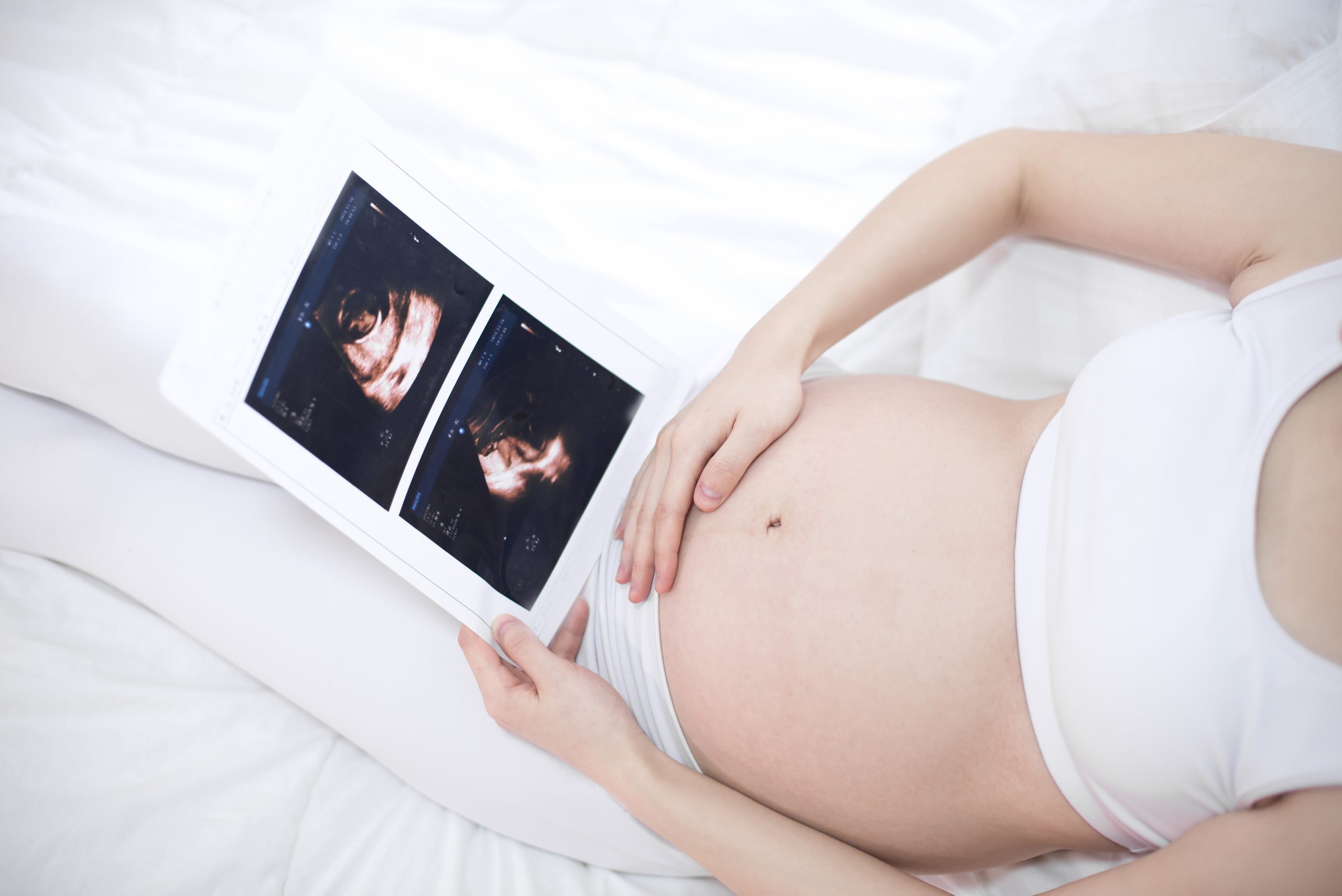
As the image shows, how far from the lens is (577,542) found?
74cm

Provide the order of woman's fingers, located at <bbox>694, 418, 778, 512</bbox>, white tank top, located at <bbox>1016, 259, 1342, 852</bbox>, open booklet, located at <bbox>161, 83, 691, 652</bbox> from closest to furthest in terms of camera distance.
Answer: white tank top, located at <bbox>1016, 259, 1342, 852</bbox>, open booklet, located at <bbox>161, 83, 691, 652</bbox>, woman's fingers, located at <bbox>694, 418, 778, 512</bbox>

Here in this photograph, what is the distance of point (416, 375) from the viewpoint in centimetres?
63

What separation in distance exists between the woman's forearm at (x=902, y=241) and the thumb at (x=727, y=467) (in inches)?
4.5

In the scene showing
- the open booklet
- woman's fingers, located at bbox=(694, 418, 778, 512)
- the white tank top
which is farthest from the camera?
woman's fingers, located at bbox=(694, 418, 778, 512)

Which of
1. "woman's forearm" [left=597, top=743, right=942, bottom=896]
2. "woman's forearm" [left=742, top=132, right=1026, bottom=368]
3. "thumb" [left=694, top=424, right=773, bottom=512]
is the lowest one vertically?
"woman's forearm" [left=597, top=743, right=942, bottom=896]

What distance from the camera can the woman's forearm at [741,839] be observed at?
0.59 m

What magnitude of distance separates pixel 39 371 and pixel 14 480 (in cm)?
11

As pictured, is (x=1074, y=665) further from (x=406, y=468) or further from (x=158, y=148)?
(x=158, y=148)

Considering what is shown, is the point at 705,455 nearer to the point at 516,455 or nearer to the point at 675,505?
the point at 675,505

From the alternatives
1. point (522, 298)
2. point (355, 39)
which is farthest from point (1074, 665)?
point (355, 39)

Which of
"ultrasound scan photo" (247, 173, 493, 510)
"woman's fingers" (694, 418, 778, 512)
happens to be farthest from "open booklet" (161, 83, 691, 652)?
"woman's fingers" (694, 418, 778, 512)

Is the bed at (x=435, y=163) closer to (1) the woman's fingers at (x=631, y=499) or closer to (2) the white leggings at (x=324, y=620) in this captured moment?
(2) the white leggings at (x=324, y=620)

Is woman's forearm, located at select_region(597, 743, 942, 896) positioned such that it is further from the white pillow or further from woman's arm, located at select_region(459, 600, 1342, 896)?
the white pillow

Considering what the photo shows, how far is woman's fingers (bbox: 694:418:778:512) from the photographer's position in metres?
0.67
